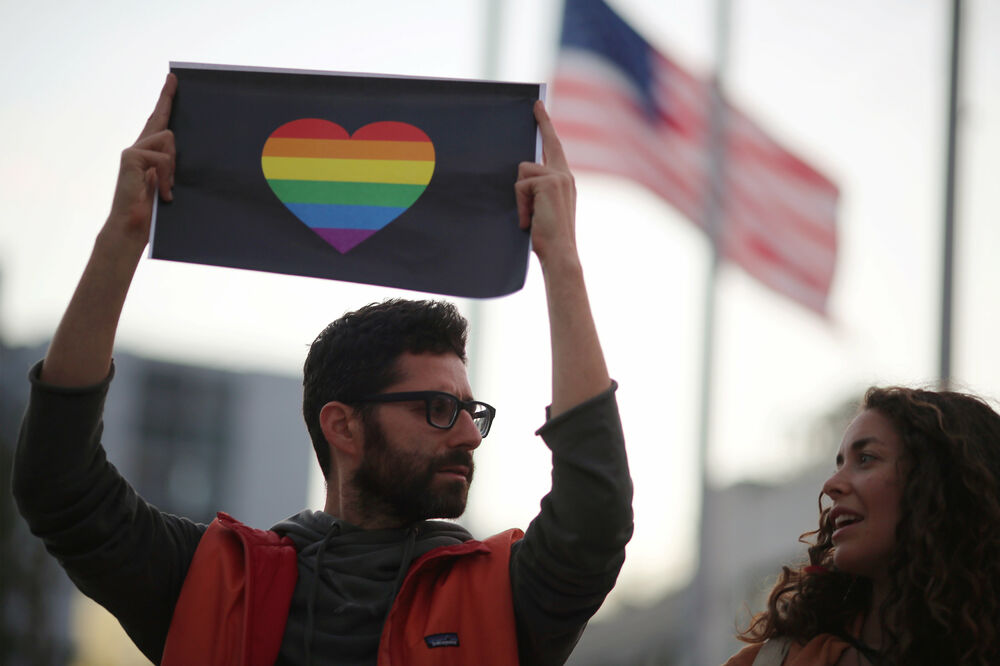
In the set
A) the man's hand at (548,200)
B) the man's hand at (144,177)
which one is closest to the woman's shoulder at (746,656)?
the man's hand at (548,200)

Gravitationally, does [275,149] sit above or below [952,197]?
below

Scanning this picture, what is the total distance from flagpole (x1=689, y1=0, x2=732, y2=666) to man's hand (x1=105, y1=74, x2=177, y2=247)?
22.0 ft

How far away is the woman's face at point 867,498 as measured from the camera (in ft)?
11.0

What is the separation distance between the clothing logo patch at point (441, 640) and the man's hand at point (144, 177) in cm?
111

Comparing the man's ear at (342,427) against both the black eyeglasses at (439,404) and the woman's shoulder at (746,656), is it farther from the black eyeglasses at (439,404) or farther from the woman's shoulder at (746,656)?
the woman's shoulder at (746,656)

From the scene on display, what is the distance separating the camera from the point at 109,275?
300 centimetres

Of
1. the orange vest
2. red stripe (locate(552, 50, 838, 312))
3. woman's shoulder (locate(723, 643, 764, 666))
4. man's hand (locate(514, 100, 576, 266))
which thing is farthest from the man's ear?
red stripe (locate(552, 50, 838, 312))

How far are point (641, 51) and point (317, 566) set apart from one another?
6774 mm

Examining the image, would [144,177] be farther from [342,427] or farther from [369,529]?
[369,529]

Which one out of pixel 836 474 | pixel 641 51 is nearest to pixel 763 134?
pixel 641 51

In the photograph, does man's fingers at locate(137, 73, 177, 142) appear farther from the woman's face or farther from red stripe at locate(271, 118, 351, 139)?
the woman's face

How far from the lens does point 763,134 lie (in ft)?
32.0

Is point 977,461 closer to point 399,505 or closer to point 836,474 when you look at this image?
point 836,474

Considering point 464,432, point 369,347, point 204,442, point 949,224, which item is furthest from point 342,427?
point 204,442
